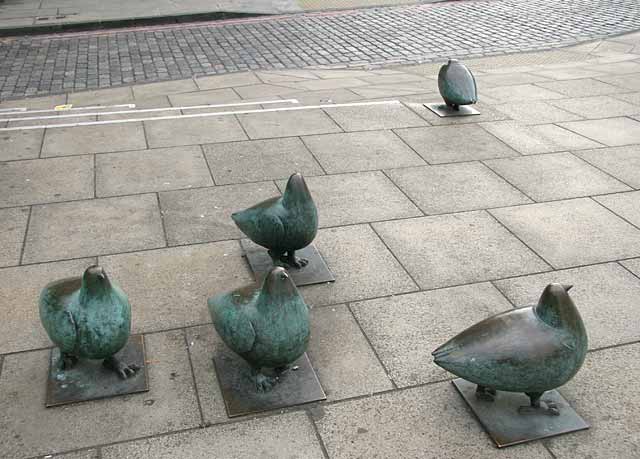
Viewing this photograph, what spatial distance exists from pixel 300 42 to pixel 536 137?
733 cm

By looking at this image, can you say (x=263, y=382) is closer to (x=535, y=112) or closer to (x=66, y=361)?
(x=66, y=361)

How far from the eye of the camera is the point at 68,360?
178 inches

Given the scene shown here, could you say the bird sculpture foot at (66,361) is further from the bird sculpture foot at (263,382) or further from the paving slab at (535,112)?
the paving slab at (535,112)

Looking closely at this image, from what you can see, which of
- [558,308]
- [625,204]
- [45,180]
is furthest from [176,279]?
[625,204]

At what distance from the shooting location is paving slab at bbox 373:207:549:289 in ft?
19.3

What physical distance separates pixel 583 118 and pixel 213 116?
527cm

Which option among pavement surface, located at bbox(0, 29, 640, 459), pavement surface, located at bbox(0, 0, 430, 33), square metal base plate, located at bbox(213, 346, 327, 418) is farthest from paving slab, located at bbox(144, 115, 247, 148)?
pavement surface, located at bbox(0, 0, 430, 33)

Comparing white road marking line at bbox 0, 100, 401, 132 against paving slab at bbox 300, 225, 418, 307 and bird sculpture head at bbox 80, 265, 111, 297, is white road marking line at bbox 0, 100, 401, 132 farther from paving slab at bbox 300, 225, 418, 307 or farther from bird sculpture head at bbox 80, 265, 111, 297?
bird sculpture head at bbox 80, 265, 111, 297

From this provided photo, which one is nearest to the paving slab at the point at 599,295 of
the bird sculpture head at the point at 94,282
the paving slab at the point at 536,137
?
the paving slab at the point at 536,137

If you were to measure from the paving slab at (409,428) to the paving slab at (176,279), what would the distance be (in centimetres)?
149

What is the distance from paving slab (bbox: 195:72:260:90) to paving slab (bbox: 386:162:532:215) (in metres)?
4.63

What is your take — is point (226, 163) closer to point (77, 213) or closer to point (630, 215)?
point (77, 213)

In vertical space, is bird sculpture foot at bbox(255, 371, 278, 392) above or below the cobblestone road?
above

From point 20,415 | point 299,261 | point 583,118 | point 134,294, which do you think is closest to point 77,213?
point 134,294
